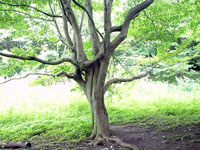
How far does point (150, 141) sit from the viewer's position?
4.57 metres

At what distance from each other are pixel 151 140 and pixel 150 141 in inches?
2.9

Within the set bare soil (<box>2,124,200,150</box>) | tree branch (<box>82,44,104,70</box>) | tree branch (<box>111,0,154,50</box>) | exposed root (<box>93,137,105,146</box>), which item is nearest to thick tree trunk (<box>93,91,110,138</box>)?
exposed root (<box>93,137,105,146</box>)

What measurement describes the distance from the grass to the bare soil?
15.7 inches

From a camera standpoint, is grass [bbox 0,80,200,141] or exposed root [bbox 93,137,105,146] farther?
grass [bbox 0,80,200,141]

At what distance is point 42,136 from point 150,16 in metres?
4.41

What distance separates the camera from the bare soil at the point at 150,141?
4117 mm

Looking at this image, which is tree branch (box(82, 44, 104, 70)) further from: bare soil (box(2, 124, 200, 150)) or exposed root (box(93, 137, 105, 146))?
bare soil (box(2, 124, 200, 150))

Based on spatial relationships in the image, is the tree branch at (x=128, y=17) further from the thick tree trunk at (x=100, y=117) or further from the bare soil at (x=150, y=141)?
the bare soil at (x=150, y=141)

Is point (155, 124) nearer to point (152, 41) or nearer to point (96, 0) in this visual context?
point (152, 41)

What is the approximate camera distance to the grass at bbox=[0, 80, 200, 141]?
5877mm

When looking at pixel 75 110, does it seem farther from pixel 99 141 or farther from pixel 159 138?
pixel 159 138

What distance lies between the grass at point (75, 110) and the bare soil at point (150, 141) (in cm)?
40

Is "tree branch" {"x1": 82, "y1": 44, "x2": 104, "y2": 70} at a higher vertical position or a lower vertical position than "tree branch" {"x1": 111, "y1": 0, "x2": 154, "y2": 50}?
lower

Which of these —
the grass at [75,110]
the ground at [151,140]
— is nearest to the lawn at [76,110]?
the grass at [75,110]
